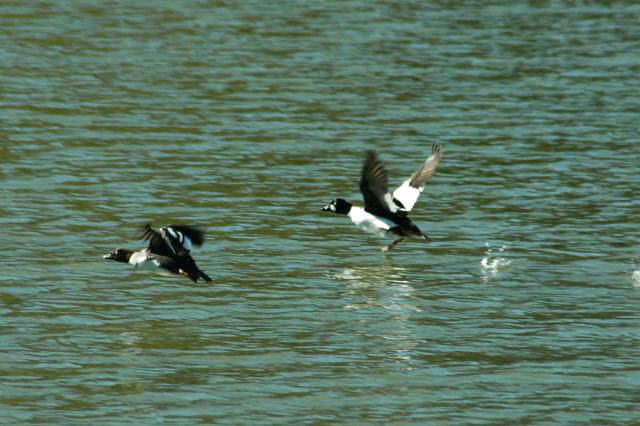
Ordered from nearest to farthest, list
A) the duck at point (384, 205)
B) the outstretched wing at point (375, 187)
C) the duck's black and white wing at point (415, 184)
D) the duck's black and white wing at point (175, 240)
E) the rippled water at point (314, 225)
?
1. the rippled water at point (314, 225)
2. the duck's black and white wing at point (175, 240)
3. the outstretched wing at point (375, 187)
4. the duck at point (384, 205)
5. the duck's black and white wing at point (415, 184)

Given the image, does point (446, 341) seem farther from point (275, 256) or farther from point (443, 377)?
point (275, 256)

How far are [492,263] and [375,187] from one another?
1.78 meters

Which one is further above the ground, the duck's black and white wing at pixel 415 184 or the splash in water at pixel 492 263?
the duck's black and white wing at pixel 415 184

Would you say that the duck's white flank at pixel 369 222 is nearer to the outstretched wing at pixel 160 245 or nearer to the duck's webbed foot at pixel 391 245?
the duck's webbed foot at pixel 391 245

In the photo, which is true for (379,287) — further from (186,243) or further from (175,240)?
(175,240)

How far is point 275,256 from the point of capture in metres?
18.7

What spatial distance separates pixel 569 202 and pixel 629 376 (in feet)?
27.5

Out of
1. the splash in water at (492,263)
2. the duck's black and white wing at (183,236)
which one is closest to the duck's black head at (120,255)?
the duck's black and white wing at (183,236)

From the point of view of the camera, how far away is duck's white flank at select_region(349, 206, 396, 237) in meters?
18.9

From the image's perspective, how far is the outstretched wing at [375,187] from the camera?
58.7ft

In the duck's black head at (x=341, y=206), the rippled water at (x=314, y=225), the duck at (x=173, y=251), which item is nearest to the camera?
the rippled water at (x=314, y=225)

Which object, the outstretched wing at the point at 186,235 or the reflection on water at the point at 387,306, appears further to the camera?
the outstretched wing at the point at 186,235

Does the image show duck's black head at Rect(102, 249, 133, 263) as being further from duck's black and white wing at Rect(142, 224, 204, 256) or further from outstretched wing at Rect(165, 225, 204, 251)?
outstretched wing at Rect(165, 225, 204, 251)

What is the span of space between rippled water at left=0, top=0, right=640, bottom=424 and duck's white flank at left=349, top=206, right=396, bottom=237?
413mm
